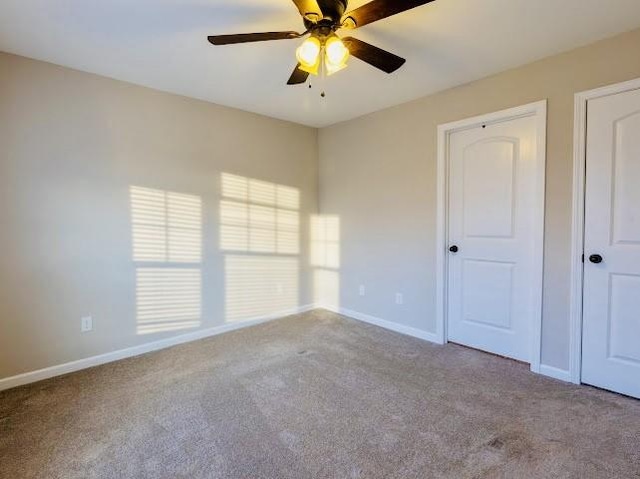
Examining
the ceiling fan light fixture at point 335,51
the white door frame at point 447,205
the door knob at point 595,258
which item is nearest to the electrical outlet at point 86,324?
the ceiling fan light fixture at point 335,51

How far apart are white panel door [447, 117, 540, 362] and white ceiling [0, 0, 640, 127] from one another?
0.62 meters

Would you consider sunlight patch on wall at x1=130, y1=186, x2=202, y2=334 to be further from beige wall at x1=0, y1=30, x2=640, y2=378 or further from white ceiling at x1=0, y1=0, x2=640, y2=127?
white ceiling at x1=0, y1=0, x2=640, y2=127

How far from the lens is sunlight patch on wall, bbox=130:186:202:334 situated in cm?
303

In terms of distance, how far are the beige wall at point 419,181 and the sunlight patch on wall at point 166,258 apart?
1702 millimetres

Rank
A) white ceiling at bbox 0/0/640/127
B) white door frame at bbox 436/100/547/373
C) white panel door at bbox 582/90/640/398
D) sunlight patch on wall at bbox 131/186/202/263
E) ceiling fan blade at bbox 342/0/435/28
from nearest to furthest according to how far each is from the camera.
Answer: ceiling fan blade at bbox 342/0/435/28, white ceiling at bbox 0/0/640/127, white panel door at bbox 582/90/640/398, white door frame at bbox 436/100/547/373, sunlight patch on wall at bbox 131/186/202/263

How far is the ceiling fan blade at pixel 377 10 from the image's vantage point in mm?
1518

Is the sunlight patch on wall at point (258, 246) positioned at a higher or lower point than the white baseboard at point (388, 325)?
higher

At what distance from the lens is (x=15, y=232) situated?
2.46 m

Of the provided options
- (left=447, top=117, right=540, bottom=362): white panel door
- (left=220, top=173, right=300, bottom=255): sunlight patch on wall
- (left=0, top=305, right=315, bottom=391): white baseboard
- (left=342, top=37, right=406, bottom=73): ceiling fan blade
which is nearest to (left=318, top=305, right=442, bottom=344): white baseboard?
(left=447, top=117, right=540, bottom=362): white panel door

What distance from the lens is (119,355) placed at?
2.94 m

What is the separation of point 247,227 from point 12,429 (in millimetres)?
2359

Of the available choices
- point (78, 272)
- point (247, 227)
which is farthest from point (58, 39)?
point (247, 227)

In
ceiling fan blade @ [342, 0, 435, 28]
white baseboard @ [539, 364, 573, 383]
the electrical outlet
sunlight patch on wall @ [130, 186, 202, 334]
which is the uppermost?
ceiling fan blade @ [342, 0, 435, 28]

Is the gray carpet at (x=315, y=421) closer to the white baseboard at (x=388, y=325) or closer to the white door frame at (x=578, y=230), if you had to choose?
the white door frame at (x=578, y=230)
